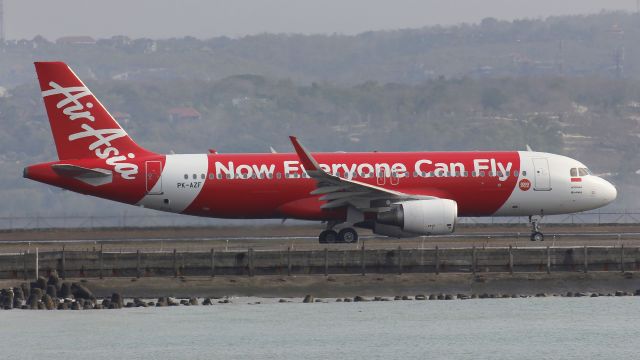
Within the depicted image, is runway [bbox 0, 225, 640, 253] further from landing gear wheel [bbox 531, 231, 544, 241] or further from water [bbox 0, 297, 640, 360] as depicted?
water [bbox 0, 297, 640, 360]

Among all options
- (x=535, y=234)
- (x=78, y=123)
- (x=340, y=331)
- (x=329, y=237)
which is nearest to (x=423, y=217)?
(x=329, y=237)

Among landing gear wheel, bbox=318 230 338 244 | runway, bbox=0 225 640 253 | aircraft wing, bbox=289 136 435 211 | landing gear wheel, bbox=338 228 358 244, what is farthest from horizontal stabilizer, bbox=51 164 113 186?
landing gear wheel, bbox=338 228 358 244

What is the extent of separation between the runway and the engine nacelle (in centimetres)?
83

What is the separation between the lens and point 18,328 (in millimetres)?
65500

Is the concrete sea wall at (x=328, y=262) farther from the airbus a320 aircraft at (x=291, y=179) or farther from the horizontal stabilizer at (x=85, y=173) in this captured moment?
the horizontal stabilizer at (x=85, y=173)

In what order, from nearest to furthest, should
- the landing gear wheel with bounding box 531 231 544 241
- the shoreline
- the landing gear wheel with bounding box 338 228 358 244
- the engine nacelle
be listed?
the shoreline, the engine nacelle, the landing gear wheel with bounding box 338 228 358 244, the landing gear wheel with bounding box 531 231 544 241

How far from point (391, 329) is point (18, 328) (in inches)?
634

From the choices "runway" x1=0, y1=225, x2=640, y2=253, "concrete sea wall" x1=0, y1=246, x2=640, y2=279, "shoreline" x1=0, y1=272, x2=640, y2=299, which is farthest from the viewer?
"runway" x1=0, y1=225, x2=640, y2=253

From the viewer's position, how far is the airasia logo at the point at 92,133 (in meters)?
77.8

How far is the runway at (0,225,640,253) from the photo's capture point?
75.1 meters

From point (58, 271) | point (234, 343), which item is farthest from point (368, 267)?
point (58, 271)

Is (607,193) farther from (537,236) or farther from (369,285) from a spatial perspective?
(369,285)

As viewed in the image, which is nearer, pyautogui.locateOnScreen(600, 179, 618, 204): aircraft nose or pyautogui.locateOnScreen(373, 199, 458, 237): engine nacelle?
pyautogui.locateOnScreen(373, 199, 458, 237): engine nacelle

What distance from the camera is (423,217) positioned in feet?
243
